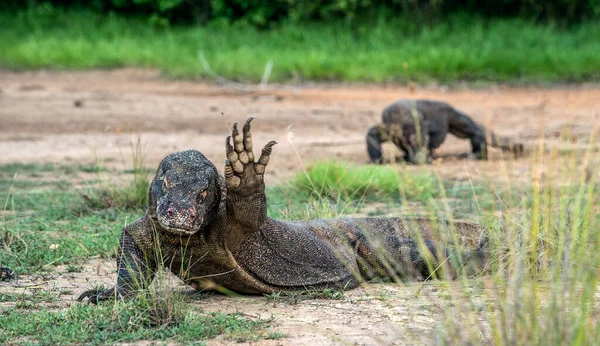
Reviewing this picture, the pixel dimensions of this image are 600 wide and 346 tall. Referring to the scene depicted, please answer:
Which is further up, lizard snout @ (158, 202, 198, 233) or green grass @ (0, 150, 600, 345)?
lizard snout @ (158, 202, 198, 233)

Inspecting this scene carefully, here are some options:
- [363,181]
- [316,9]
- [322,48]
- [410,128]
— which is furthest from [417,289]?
[316,9]

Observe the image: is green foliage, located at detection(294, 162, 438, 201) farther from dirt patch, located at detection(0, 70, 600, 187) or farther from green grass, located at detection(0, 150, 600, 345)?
dirt patch, located at detection(0, 70, 600, 187)

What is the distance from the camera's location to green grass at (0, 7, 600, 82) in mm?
15164

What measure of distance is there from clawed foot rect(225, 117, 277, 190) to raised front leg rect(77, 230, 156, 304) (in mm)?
481

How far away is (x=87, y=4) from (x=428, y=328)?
1802 cm

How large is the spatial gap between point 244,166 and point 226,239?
378mm

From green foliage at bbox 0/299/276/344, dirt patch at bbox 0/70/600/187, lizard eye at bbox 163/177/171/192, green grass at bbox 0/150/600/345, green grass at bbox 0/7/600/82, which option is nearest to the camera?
green grass at bbox 0/150/600/345

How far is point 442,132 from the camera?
8.68 m

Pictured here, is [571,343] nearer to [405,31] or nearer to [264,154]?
[264,154]

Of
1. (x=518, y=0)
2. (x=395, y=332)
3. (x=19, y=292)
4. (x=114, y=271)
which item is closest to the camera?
(x=395, y=332)

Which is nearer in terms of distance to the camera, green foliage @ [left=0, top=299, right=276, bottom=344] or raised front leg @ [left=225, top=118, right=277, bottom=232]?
green foliage @ [left=0, top=299, right=276, bottom=344]

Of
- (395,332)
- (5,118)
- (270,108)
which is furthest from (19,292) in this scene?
(270,108)

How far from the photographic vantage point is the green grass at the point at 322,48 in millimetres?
15164

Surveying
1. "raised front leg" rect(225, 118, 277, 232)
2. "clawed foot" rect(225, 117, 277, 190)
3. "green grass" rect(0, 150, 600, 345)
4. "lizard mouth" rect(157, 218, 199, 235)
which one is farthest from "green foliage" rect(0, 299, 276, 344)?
"clawed foot" rect(225, 117, 277, 190)
